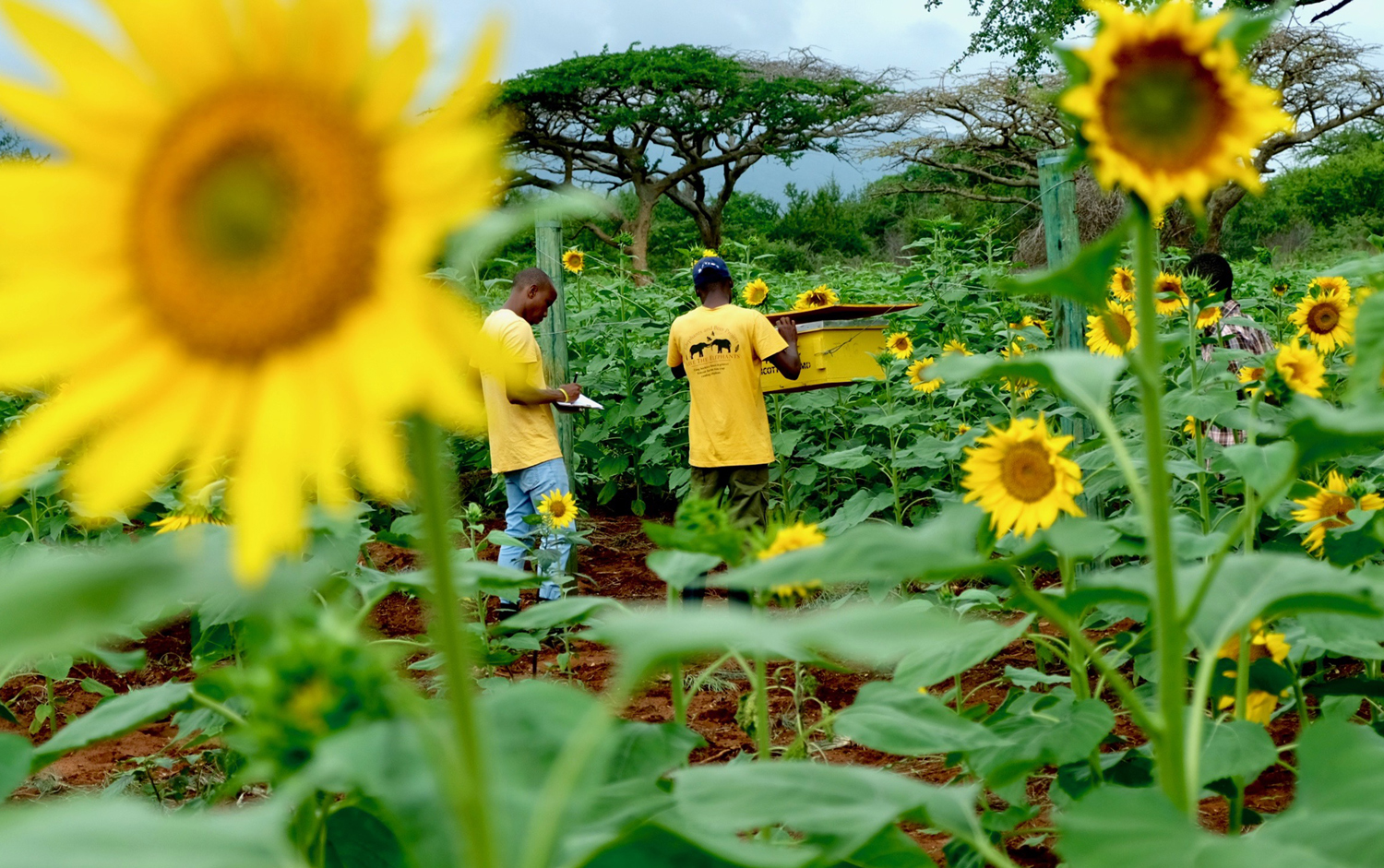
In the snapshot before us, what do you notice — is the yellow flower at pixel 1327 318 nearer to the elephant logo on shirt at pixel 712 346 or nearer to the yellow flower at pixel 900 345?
the yellow flower at pixel 900 345

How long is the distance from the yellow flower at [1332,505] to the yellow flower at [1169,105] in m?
1.45

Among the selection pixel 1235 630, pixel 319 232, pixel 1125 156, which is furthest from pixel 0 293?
pixel 1235 630

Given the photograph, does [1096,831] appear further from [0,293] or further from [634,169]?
[634,169]

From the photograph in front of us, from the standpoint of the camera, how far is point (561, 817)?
0.62 meters

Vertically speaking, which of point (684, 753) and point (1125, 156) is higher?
point (1125, 156)

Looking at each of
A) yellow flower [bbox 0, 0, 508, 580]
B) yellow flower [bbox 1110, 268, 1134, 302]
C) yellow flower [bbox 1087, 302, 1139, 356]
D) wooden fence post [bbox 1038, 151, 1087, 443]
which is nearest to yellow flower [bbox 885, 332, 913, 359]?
wooden fence post [bbox 1038, 151, 1087, 443]

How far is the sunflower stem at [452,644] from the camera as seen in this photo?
0.54m

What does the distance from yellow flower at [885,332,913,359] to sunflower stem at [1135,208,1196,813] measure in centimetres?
446

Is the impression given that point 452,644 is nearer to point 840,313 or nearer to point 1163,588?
point 1163,588

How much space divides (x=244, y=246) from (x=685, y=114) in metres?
31.0

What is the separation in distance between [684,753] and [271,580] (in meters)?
0.53

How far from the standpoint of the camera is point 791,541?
53.7 inches

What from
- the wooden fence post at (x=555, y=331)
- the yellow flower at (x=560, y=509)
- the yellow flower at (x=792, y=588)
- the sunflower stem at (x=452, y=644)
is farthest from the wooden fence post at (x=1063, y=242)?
the sunflower stem at (x=452, y=644)

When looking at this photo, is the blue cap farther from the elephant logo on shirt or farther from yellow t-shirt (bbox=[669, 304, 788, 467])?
the elephant logo on shirt
